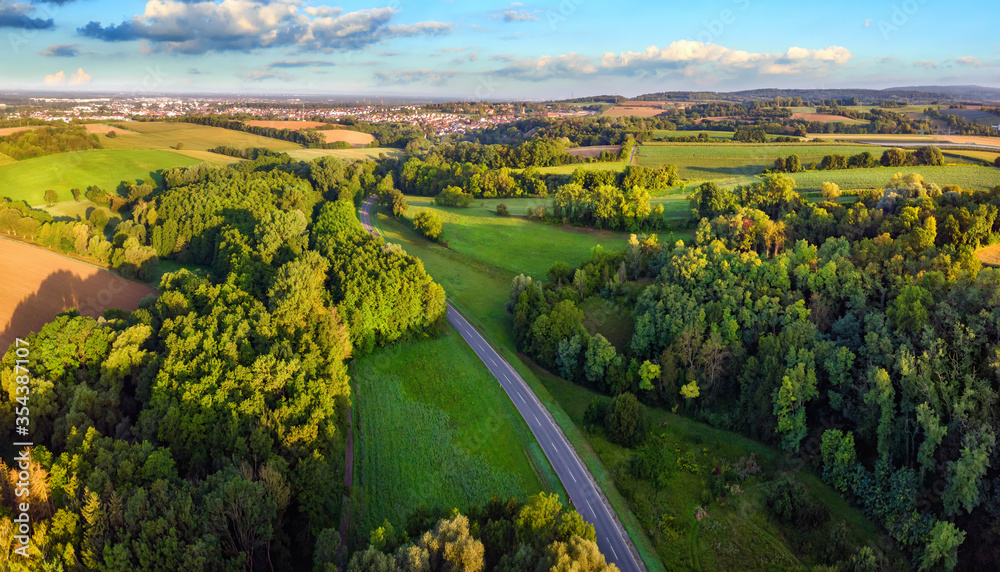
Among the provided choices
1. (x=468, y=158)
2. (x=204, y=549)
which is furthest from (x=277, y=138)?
(x=204, y=549)

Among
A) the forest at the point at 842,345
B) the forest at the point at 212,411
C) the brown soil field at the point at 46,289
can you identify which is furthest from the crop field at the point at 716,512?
the brown soil field at the point at 46,289

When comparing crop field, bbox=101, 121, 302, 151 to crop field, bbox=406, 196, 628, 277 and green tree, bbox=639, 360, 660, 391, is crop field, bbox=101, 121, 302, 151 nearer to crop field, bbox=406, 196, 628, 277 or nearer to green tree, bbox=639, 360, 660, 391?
crop field, bbox=406, 196, 628, 277

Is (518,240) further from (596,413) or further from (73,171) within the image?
(73,171)

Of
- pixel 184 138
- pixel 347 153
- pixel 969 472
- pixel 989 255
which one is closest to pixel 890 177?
pixel 989 255

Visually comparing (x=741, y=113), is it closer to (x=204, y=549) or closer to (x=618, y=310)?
(x=618, y=310)

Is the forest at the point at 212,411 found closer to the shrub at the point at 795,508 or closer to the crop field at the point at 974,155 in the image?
the shrub at the point at 795,508
